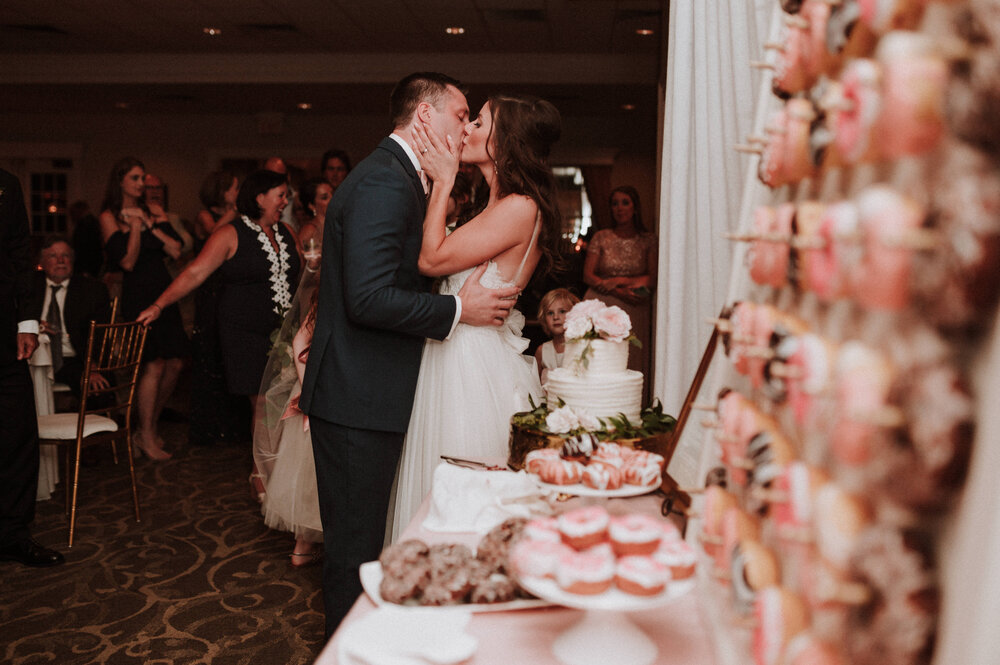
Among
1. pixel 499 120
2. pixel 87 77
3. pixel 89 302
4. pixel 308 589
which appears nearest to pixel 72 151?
pixel 87 77

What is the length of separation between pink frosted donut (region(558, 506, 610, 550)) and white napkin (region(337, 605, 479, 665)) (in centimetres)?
16

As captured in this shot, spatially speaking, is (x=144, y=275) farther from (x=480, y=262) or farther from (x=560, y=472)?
(x=560, y=472)

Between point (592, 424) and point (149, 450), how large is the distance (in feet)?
13.0

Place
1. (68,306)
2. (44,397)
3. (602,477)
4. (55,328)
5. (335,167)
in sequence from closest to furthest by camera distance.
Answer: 1. (602,477)
2. (44,397)
3. (55,328)
4. (68,306)
5. (335,167)

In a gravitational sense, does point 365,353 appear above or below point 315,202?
below

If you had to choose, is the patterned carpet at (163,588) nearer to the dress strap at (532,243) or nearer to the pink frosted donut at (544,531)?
the dress strap at (532,243)

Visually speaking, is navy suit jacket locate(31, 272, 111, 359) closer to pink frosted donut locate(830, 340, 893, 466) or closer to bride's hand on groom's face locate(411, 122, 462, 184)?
bride's hand on groom's face locate(411, 122, 462, 184)

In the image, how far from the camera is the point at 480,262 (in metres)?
2.15

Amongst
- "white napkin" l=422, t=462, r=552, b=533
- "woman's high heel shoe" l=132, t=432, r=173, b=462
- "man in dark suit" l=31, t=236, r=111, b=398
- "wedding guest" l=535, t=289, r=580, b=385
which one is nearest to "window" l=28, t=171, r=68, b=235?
"woman's high heel shoe" l=132, t=432, r=173, b=462

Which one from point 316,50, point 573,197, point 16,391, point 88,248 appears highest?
point 316,50

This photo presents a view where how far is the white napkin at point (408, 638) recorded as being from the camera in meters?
0.89

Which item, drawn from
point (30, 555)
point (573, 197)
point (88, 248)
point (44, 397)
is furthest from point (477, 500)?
point (573, 197)

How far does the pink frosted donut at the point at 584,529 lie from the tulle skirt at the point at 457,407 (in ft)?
3.70

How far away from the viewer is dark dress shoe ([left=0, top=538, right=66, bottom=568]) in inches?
124
